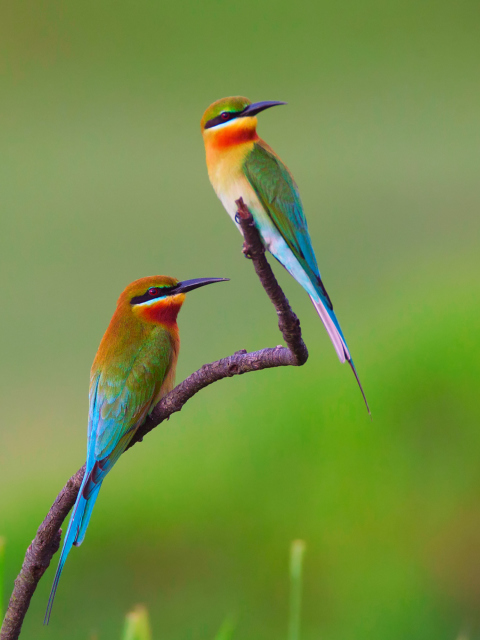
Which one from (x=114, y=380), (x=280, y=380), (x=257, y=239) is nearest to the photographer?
(x=257, y=239)

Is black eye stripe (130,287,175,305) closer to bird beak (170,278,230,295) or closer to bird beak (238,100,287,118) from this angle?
bird beak (170,278,230,295)

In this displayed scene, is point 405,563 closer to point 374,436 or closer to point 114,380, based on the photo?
point 374,436

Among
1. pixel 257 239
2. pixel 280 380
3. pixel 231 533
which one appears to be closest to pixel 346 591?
pixel 231 533

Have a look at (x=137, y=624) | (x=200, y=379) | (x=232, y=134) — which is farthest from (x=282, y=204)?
(x=137, y=624)

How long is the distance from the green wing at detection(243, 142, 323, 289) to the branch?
0.99 feet

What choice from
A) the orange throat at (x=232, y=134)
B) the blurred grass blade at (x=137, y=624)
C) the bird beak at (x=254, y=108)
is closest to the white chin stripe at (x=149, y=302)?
the orange throat at (x=232, y=134)

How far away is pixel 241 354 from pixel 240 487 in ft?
7.64

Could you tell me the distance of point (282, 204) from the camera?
5.60 ft

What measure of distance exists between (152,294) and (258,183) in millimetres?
416

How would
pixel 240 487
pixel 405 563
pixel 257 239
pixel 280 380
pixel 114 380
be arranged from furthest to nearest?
pixel 280 380 → pixel 240 487 → pixel 405 563 → pixel 114 380 → pixel 257 239

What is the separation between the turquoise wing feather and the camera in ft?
5.56

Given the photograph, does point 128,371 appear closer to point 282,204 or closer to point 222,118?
point 282,204

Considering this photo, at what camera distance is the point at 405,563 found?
3.32 metres

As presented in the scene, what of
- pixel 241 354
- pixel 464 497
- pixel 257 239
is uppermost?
pixel 257 239
